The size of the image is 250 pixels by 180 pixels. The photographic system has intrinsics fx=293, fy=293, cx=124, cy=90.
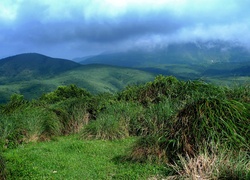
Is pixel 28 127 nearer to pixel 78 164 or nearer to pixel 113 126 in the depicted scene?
pixel 113 126

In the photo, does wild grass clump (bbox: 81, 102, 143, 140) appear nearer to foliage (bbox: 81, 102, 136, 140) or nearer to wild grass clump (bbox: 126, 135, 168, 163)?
foliage (bbox: 81, 102, 136, 140)

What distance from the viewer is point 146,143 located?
7566 mm

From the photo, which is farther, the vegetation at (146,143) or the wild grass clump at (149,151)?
the wild grass clump at (149,151)

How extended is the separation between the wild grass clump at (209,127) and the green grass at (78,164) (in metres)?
0.81

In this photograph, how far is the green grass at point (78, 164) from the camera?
6.60m

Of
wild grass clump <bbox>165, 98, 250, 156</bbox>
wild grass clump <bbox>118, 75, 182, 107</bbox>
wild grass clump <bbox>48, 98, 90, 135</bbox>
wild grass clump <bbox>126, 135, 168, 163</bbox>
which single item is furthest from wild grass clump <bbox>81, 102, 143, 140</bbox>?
wild grass clump <bbox>165, 98, 250, 156</bbox>

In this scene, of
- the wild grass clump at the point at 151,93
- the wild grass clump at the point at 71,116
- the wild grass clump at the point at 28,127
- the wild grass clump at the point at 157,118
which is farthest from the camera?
the wild grass clump at the point at 151,93

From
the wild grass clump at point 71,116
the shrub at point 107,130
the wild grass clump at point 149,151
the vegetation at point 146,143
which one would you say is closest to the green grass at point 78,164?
the vegetation at point 146,143

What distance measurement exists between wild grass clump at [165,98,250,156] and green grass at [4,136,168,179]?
0.81 meters

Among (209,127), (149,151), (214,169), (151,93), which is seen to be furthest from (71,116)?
(214,169)

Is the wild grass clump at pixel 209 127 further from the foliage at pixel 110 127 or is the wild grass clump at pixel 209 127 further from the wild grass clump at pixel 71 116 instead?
the wild grass clump at pixel 71 116

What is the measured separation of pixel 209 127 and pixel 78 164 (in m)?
3.40

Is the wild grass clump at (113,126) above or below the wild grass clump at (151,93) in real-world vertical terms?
below

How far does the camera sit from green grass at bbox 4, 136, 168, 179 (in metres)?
6.60
